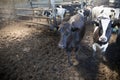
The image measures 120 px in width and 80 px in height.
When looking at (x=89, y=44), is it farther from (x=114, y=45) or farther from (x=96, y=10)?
(x=96, y=10)

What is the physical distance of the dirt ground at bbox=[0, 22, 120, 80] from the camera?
4898 mm

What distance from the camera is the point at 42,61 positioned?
561cm

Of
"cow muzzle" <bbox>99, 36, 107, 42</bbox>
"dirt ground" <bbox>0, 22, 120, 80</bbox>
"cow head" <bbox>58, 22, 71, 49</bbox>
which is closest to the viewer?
"dirt ground" <bbox>0, 22, 120, 80</bbox>

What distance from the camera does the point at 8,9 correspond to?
10.5 meters

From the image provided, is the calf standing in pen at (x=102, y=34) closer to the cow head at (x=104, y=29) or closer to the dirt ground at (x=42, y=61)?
the cow head at (x=104, y=29)

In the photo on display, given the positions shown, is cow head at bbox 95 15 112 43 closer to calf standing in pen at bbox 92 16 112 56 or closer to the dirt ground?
calf standing in pen at bbox 92 16 112 56

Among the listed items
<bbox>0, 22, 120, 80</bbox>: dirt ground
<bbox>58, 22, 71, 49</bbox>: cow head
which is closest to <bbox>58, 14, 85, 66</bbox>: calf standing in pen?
<bbox>58, 22, 71, 49</bbox>: cow head

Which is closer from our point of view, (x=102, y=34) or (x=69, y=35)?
(x=69, y=35)

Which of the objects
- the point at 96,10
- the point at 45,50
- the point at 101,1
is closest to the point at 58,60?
the point at 45,50

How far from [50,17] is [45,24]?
456 mm

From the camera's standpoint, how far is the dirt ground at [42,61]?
4.90 metres

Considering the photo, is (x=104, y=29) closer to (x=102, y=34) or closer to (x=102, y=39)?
(x=102, y=34)

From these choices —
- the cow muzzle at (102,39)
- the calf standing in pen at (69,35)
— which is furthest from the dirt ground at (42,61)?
the cow muzzle at (102,39)

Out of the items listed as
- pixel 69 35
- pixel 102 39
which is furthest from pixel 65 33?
pixel 102 39
